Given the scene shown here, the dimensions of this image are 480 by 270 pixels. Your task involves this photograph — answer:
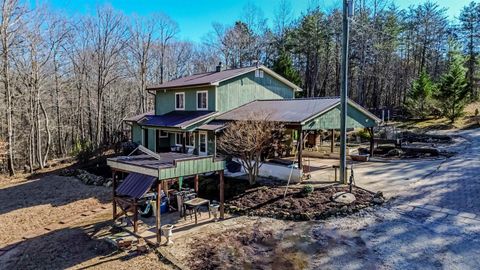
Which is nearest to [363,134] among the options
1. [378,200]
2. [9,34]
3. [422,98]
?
[422,98]

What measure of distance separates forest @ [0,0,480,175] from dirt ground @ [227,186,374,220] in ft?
53.4

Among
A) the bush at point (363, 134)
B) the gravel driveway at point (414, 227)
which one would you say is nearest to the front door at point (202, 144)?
the gravel driveway at point (414, 227)

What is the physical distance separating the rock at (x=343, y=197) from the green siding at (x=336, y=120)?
10.4 ft

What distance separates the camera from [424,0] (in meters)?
39.0

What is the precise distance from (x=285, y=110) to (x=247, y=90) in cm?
464

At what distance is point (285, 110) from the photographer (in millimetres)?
15695

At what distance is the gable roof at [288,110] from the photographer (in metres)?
13.9

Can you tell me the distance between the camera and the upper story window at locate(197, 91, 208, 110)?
18969 mm

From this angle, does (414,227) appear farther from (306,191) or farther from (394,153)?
(394,153)

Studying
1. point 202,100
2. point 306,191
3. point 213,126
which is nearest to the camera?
point 306,191

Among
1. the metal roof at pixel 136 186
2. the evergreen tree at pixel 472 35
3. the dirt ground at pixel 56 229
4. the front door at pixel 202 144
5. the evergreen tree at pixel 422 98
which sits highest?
the evergreen tree at pixel 472 35

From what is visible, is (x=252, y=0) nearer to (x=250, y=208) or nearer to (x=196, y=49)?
(x=196, y=49)

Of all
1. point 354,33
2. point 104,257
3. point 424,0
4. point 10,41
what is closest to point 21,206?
point 104,257

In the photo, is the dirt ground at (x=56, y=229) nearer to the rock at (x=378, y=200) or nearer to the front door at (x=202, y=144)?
the front door at (x=202, y=144)
